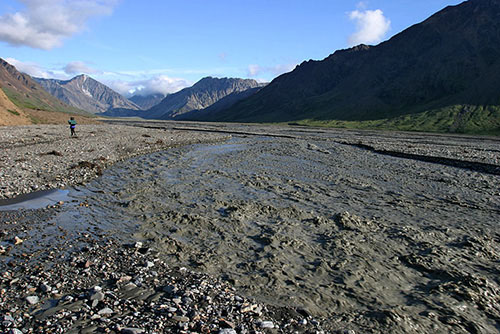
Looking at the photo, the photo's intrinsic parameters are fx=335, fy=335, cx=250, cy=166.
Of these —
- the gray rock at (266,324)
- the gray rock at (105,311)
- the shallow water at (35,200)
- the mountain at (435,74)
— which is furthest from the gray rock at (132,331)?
the mountain at (435,74)

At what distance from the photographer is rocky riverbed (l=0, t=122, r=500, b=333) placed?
7875 mm

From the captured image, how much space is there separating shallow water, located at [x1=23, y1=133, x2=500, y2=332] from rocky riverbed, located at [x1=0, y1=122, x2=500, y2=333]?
7 cm

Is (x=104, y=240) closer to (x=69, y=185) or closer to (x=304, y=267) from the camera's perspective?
(x=304, y=267)

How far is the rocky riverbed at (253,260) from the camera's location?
7.88m

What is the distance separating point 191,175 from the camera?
26.2 meters

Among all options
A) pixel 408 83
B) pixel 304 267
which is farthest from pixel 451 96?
pixel 304 267

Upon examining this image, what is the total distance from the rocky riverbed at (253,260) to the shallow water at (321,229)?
66 mm

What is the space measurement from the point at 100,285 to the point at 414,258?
10.0m

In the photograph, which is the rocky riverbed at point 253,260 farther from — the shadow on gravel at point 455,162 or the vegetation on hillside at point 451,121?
the vegetation on hillside at point 451,121

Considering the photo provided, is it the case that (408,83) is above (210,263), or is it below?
above

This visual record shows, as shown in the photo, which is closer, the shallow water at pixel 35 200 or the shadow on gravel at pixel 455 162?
the shallow water at pixel 35 200

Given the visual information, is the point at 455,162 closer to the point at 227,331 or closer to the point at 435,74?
the point at 227,331

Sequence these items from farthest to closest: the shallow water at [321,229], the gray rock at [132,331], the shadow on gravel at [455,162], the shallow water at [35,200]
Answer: the shadow on gravel at [455,162], the shallow water at [35,200], the shallow water at [321,229], the gray rock at [132,331]

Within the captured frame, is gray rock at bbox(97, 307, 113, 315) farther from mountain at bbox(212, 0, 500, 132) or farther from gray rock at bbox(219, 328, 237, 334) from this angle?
mountain at bbox(212, 0, 500, 132)
